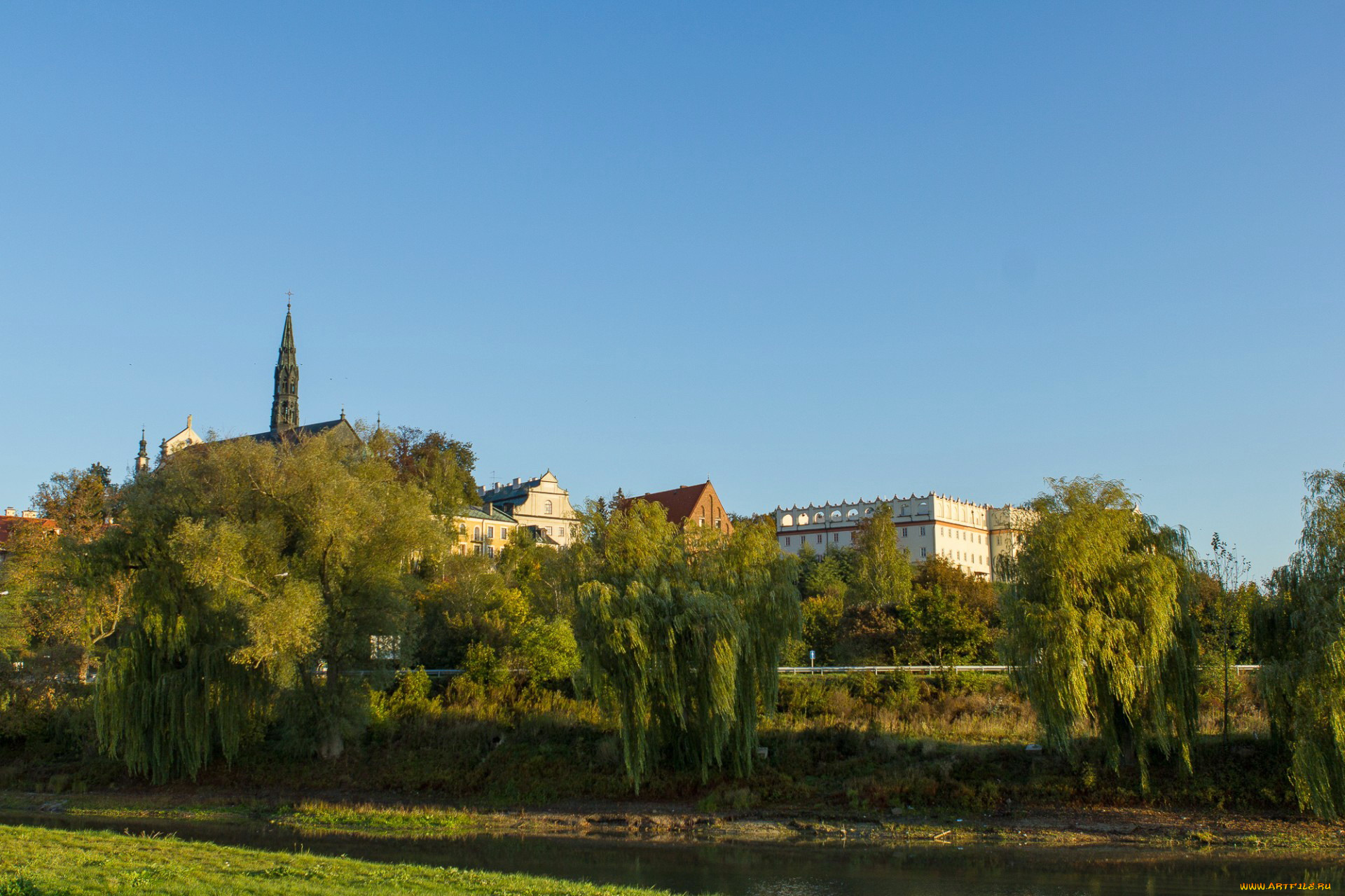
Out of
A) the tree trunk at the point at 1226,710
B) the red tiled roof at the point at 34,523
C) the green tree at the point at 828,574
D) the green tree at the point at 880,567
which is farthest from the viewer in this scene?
the green tree at the point at 880,567

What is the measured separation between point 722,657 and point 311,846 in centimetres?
1331

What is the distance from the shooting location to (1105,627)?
31438 millimetres

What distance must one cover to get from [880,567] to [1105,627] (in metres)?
40.4

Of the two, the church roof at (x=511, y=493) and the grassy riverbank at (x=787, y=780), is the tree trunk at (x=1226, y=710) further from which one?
the church roof at (x=511, y=493)

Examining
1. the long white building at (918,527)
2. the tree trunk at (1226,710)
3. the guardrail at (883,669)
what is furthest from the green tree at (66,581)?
the long white building at (918,527)

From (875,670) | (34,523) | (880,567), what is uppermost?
(34,523)

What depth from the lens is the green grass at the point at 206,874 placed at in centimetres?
1688

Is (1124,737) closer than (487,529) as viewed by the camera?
Yes

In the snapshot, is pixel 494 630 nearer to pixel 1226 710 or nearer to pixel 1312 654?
pixel 1226 710

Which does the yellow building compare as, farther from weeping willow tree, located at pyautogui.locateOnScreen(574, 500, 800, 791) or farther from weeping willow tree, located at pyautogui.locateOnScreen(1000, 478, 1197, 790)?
weeping willow tree, located at pyautogui.locateOnScreen(1000, 478, 1197, 790)

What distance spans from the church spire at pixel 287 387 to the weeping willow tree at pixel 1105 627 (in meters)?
87.2

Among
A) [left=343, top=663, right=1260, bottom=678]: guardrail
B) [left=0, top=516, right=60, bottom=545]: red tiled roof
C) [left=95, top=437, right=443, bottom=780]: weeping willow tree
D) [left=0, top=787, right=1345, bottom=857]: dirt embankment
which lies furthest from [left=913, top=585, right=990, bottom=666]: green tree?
[left=0, top=516, right=60, bottom=545]: red tiled roof

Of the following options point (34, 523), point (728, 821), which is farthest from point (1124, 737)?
point (34, 523)

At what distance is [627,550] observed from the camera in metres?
36.7
